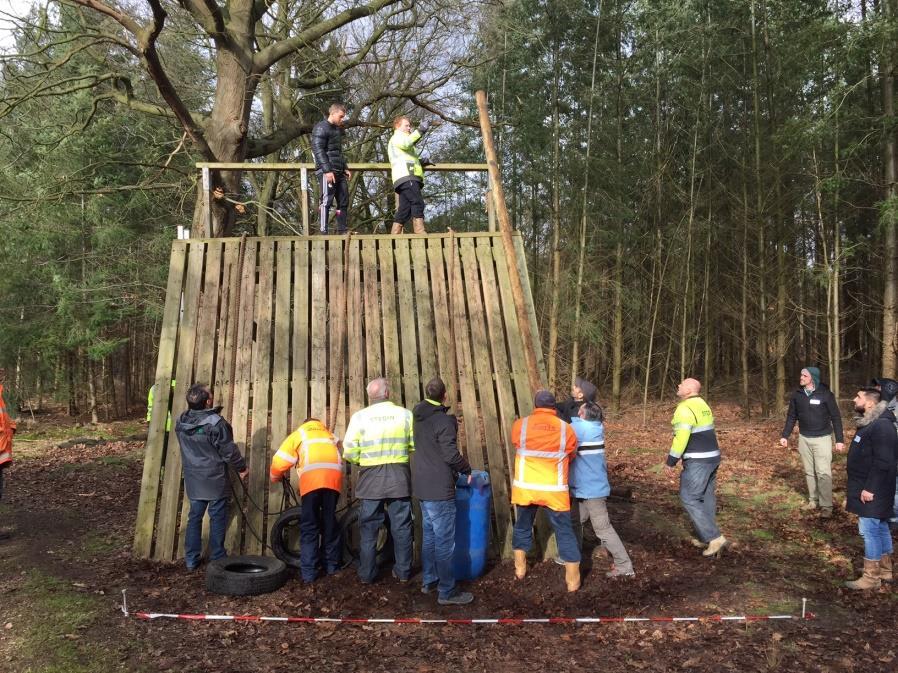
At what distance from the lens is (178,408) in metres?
7.40

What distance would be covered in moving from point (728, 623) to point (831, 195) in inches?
650

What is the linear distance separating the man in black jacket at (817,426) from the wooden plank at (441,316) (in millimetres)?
4867

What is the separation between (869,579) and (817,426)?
308 cm

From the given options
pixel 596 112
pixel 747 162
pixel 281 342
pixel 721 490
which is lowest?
pixel 721 490

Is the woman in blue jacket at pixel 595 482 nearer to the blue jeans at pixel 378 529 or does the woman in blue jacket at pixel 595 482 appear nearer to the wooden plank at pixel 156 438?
the blue jeans at pixel 378 529

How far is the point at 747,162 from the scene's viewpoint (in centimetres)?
2106

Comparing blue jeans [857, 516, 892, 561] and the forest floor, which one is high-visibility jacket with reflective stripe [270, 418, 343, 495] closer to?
the forest floor

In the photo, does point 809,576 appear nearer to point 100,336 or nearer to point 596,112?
point 596,112

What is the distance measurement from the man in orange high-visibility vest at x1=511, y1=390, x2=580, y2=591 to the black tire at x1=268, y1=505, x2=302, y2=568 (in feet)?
7.67

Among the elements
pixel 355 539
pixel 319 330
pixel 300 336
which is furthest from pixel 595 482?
pixel 300 336

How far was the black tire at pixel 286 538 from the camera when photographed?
695 centimetres

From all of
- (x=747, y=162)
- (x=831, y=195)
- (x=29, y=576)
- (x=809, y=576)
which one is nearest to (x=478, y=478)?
(x=809, y=576)

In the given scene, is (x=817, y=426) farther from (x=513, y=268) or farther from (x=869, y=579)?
(x=513, y=268)

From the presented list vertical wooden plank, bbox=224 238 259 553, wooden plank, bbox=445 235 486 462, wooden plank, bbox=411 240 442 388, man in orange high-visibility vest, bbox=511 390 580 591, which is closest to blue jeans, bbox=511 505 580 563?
man in orange high-visibility vest, bbox=511 390 580 591
